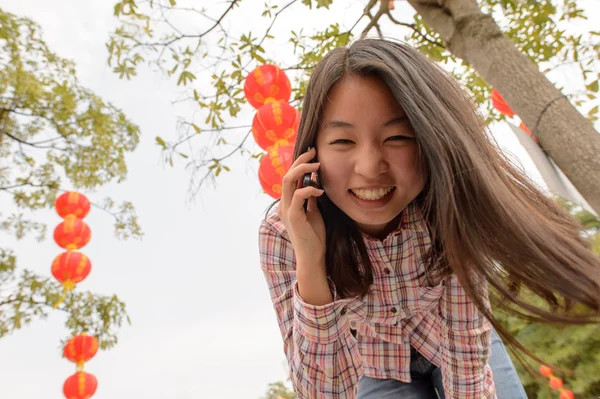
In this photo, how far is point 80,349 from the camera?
12.6 ft

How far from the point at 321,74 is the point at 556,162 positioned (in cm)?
127

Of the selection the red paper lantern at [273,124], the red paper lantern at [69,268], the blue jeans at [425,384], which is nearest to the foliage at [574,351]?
the blue jeans at [425,384]

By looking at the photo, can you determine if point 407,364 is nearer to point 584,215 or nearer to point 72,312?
point 584,215

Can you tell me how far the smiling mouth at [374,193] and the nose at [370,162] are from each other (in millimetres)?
56

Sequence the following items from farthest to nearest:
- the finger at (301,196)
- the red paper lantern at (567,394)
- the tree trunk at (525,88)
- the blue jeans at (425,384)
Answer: the red paper lantern at (567,394)
the tree trunk at (525,88)
the blue jeans at (425,384)
the finger at (301,196)

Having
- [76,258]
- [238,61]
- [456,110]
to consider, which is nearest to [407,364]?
[456,110]

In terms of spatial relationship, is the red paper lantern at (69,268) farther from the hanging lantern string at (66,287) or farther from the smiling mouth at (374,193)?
the smiling mouth at (374,193)

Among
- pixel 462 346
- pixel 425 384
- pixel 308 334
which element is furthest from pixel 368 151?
pixel 425 384

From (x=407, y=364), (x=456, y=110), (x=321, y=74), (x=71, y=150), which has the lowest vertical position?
(x=407, y=364)

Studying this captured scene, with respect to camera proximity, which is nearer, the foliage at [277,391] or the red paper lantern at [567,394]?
the red paper lantern at [567,394]

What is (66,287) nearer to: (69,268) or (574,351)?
(69,268)

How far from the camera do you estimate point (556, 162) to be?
1772 millimetres

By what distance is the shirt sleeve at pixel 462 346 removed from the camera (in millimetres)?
1142

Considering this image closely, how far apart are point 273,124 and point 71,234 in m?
2.33
